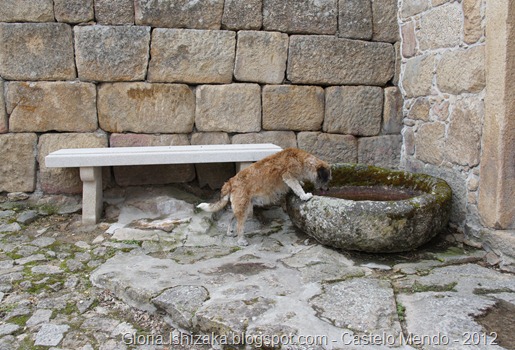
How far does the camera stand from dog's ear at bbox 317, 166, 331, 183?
3467 millimetres

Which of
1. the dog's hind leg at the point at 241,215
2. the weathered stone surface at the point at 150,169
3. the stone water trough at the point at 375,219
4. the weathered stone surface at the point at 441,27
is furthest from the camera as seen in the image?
the weathered stone surface at the point at 150,169

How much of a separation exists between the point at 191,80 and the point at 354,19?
177cm

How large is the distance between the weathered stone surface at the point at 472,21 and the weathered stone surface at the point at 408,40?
0.87 metres

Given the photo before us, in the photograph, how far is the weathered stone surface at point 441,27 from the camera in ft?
11.7

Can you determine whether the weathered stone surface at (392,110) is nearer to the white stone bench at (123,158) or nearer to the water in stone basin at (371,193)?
the water in stone basin at (371,193)

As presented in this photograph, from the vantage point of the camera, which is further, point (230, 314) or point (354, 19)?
point (354, 19)

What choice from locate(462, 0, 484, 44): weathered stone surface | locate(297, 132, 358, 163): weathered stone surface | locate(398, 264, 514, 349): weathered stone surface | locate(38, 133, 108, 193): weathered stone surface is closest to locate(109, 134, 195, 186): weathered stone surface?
locate(38, 133, 108, 193): weathered stone surface

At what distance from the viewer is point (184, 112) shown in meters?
4.32

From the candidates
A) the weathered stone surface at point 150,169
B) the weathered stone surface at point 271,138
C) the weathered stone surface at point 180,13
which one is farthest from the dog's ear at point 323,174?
the weathered stone surface at point 180,13

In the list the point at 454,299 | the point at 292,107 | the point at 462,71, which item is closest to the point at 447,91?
the point at 462,71

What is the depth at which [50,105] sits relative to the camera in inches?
163

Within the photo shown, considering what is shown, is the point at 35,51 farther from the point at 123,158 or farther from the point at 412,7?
the point at 412,7

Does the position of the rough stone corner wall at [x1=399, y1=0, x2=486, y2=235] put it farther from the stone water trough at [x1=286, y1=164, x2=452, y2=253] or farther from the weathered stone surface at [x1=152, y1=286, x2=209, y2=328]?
the weathered stone surface at [x1=152, y1=286, x2=209, y2=328]

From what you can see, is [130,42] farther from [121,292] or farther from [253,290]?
[253,290]
